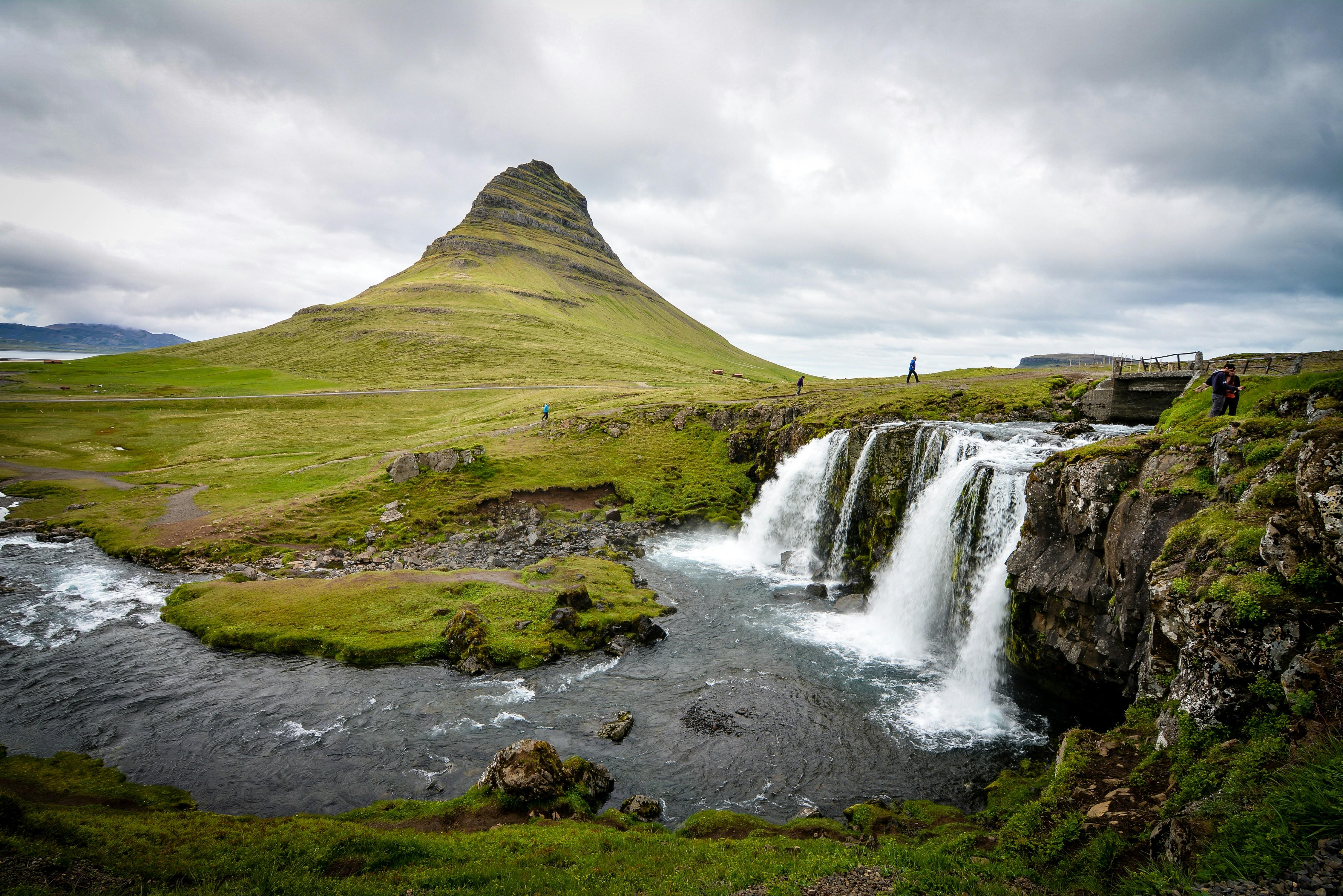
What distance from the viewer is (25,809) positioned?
12391mm

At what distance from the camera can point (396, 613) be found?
99.0ft

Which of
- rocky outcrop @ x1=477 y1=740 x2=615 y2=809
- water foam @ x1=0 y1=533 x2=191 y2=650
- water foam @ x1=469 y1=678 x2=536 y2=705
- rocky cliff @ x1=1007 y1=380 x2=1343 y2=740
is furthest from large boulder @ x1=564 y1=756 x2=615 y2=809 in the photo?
water foam @ x1=0 y1=533 x2=191 y2=650

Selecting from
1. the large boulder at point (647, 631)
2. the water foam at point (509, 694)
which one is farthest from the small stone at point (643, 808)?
the large boulder at point (647, 631)

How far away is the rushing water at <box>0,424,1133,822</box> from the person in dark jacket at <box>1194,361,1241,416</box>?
8006 millimetres

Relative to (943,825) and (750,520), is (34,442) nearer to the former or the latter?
(750,520)

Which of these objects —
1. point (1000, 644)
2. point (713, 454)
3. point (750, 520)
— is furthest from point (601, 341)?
point (1000, 644)

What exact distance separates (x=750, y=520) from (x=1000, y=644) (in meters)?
27.3

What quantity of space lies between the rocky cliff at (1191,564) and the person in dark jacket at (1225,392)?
91 cm

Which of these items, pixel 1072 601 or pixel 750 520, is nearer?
pixel 1072 601

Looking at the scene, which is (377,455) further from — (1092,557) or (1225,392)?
(1225,392)

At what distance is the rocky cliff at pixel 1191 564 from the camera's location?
12.2 m

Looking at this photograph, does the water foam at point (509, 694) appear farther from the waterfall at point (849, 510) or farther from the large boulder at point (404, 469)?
the large boulder at point (404, 469)

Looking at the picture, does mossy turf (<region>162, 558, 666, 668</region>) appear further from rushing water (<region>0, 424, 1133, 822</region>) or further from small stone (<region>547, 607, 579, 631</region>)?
rushing water (<region>0, 424, 1133, 822</region>)

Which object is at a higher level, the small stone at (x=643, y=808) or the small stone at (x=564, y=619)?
the small stone at (x=564, y=619)
